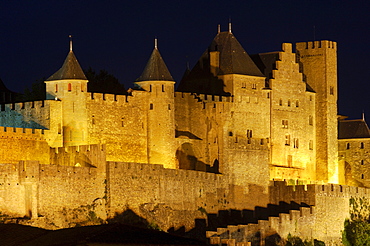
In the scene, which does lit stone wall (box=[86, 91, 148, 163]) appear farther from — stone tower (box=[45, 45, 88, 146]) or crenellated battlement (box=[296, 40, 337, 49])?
crenellated battlement (box=[296, 40, 337, 49])

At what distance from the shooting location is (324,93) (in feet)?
315

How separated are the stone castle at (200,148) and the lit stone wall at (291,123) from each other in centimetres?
9

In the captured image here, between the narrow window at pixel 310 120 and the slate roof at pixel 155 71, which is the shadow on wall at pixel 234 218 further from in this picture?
the narrow window at pixel 310 120

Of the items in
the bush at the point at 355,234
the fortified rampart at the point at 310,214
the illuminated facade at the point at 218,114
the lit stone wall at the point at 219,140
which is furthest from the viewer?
the bush at the point at 355,234

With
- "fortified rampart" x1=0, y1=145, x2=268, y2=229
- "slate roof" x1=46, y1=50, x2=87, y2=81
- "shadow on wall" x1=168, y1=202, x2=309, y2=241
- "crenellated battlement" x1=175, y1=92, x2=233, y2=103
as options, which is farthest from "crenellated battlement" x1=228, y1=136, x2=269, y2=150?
"slate roof" x1=46, y1=50, x2=87, y2=81

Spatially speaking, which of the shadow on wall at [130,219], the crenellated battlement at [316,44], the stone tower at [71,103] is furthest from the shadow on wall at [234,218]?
the crenellated battlement at [316,44]

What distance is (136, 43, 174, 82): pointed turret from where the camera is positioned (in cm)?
8331

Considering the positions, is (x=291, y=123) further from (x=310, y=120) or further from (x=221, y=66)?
(x=221, y=66)

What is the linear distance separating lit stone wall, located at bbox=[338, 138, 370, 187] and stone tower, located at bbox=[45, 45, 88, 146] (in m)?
25.4

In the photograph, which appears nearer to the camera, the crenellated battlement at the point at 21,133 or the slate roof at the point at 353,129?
the crenellated battlement at the point at 21,133

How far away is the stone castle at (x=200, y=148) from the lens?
2948 inches

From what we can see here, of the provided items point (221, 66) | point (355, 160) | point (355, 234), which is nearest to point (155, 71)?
point (221, 66)

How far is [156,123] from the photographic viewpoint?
273 feet

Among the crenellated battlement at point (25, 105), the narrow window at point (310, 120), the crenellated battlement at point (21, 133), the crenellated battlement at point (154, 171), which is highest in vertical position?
the crenellated battlement at point (25, 105)
